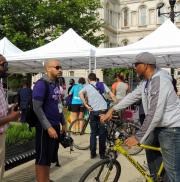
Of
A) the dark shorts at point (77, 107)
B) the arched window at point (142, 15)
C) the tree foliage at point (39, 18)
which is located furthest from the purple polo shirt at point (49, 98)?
the arched window at point (142, 15)

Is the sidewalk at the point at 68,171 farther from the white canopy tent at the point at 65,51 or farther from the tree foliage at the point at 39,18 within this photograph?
the tree foliage at the point at 39,18

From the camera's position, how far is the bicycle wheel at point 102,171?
5020 mm

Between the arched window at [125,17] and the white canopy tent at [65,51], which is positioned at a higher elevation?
the arched window at [125,17]

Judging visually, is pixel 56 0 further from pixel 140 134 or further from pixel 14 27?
pixel 140 134

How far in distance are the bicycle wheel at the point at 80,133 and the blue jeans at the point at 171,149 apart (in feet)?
18.1

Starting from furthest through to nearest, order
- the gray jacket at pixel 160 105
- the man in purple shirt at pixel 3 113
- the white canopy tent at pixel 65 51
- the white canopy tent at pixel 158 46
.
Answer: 1. the white canopy tent at pixel 65 51
2. the white canopy tent at pixel 158 46
3. the gray jacket at pixel 160 105
4. the man in purple shirt at pixel 3 113

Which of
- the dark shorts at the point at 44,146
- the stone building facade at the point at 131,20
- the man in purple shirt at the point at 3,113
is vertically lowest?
the dark shorts at the point at 44,146

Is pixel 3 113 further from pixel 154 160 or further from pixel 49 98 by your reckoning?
pixel 154 160

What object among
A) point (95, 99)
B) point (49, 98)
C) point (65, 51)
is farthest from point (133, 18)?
point (49, 98)

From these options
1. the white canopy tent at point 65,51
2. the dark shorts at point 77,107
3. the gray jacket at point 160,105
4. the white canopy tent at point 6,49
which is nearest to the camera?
the gray jacket at point 160,105

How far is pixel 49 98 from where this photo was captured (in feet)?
17.5

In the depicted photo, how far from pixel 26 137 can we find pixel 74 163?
145cm

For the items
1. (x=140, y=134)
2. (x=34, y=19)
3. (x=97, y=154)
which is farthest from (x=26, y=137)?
(x=34, y=19)

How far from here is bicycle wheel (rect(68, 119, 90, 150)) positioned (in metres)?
10.2
